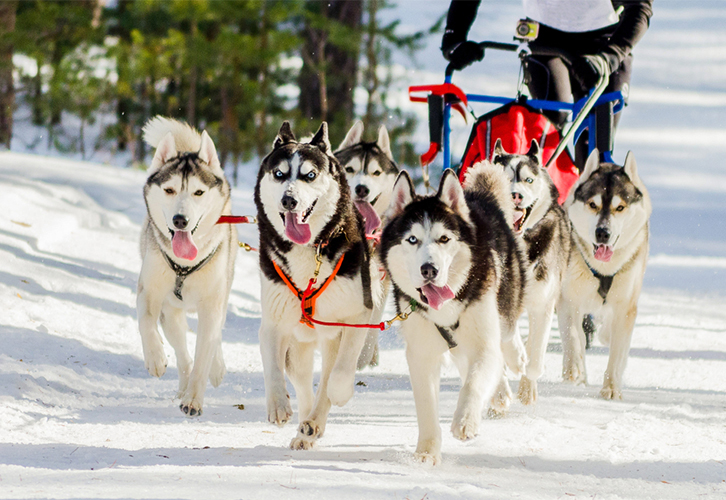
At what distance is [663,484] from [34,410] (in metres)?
2.58

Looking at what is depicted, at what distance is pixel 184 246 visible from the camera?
3709 millimetres

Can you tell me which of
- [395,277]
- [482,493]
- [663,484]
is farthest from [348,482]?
[663,484]

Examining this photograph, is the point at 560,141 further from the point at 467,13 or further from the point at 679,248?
the point at 679,248

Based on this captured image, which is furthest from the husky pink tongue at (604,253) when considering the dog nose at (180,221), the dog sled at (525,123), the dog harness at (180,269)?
the dog nose at (180,221)

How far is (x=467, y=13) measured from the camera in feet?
16.9

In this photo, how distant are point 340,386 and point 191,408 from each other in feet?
3.13

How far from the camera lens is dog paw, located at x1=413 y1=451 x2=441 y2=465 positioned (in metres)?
2.97

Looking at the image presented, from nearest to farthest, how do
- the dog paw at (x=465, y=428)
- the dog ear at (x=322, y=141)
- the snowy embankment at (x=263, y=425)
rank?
the snowy embankment at (x=263, y=425) < the dog paw at (x=465, y=428) < the dog ear at (x=322, y=141)

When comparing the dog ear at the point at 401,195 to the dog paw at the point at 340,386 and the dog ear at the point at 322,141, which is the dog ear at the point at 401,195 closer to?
the dog ear at the point at 322,141

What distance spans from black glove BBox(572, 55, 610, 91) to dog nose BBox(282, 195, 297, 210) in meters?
2.19

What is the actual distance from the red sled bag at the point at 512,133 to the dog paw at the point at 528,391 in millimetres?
1159

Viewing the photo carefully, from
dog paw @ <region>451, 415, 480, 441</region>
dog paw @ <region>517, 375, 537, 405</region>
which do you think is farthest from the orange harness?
dog paw @ <region>517, 375, 537, 405</region>

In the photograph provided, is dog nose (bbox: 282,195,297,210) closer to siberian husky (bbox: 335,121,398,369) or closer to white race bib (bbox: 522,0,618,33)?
siberian husky (bbox: 335,121,398,369)

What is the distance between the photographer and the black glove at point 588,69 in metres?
4.55
